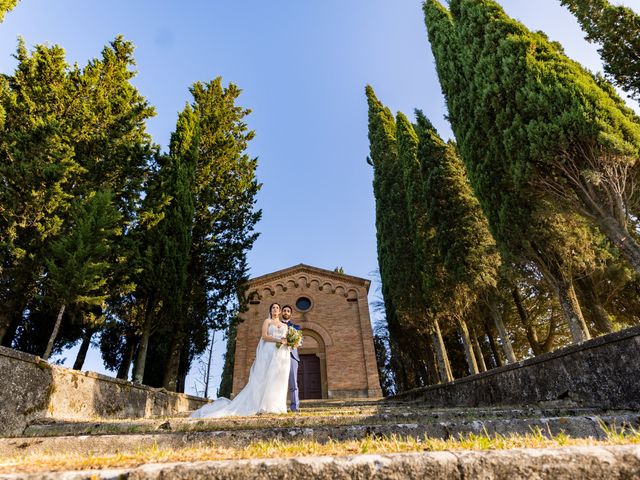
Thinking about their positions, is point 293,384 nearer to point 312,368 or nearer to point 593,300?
point 312,368

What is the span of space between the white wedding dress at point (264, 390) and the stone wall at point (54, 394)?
1547 mm

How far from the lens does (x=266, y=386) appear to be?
230 inches

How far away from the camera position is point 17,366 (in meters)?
4.03

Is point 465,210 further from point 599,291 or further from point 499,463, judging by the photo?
point 499,463

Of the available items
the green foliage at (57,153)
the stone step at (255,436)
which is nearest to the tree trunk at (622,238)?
the stone step at (255,436)

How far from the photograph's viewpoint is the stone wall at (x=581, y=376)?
3.06 meters

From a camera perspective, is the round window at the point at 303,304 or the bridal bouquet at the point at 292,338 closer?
the bridal bouquet at the point at 292,338

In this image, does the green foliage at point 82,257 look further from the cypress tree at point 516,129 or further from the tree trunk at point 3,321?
the cypress tree at point 516,129

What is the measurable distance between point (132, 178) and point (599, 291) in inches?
683

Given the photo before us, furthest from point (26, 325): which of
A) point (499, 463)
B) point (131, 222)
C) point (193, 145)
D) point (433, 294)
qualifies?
Answer: point (499, 463)

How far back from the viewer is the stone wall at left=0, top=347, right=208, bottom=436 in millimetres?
3826

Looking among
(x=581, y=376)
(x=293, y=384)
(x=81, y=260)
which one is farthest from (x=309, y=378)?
(x=581, y=376)

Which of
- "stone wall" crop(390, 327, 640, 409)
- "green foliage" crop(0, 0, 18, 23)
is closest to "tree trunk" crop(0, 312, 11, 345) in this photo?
"green foliage" crop(0, 0, 18, 23)

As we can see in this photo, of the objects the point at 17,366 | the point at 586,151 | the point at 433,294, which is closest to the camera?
the point at 17,366
